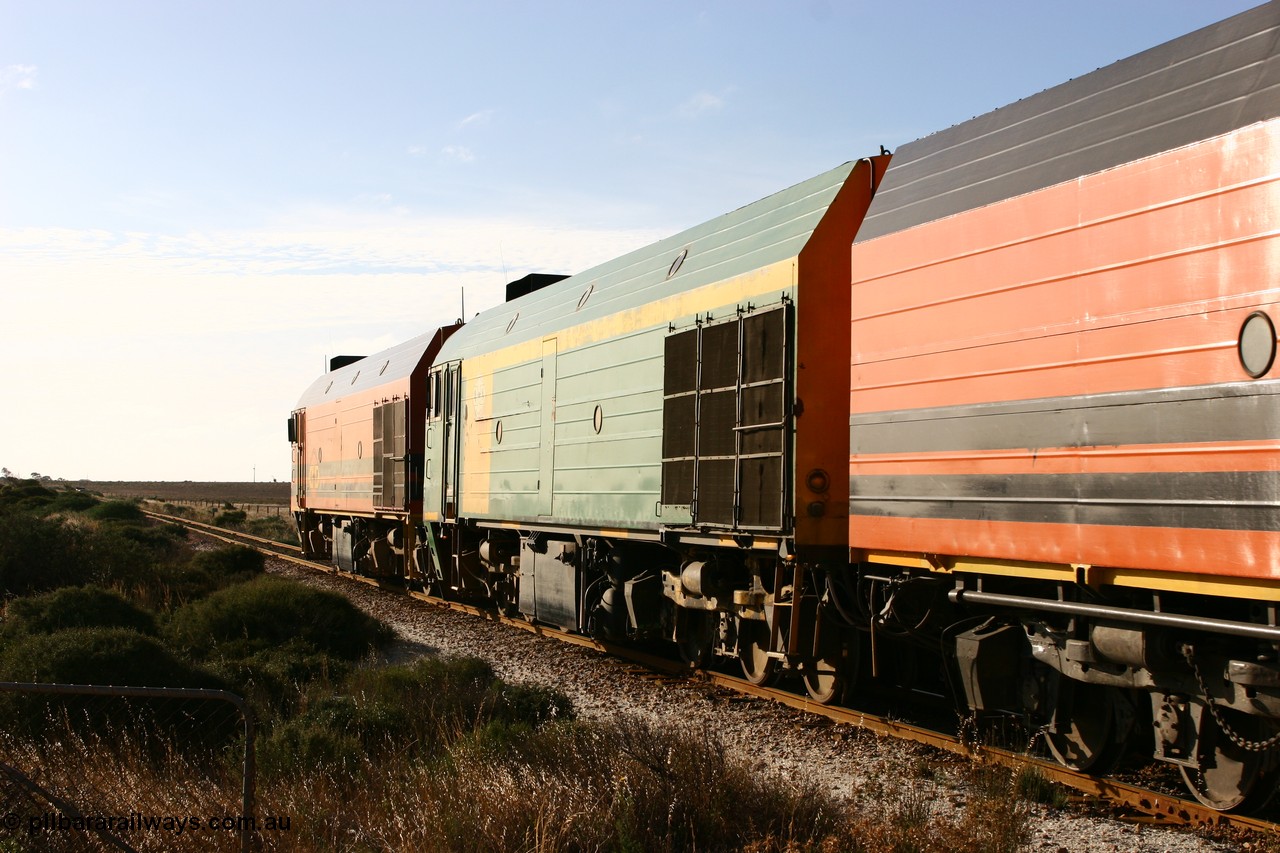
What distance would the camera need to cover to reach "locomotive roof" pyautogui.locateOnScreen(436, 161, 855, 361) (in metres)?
9.23

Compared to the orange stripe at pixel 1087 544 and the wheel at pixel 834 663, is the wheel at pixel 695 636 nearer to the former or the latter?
the wheel at pixel 834 663

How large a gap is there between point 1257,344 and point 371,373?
2032 cm

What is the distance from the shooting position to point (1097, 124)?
21.3 feet

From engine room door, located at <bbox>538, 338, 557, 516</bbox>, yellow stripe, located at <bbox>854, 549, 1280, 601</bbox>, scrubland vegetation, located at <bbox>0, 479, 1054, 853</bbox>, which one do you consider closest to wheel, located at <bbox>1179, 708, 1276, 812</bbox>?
yellow stripe, located at <bbox>854, 549, 1280, 601</bbox>

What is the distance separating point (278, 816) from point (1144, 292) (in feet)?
17.4

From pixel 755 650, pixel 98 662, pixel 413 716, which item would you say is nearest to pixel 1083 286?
pixel 755 650

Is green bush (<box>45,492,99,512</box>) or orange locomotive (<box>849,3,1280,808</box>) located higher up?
orange locomotive (<box>849,3,1280,808</box>)

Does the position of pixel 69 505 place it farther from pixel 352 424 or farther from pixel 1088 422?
pixel 1088 422

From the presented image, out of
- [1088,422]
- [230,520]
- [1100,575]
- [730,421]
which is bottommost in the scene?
[230,520]

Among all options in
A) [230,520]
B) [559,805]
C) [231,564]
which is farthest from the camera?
[230,520]

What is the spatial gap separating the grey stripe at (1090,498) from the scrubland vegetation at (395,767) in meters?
1.56

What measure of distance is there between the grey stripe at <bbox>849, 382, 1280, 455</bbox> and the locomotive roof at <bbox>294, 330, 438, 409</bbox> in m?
13.9

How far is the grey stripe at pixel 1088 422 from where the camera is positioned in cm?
528

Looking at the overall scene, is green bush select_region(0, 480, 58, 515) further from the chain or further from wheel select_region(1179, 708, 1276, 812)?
the chain
